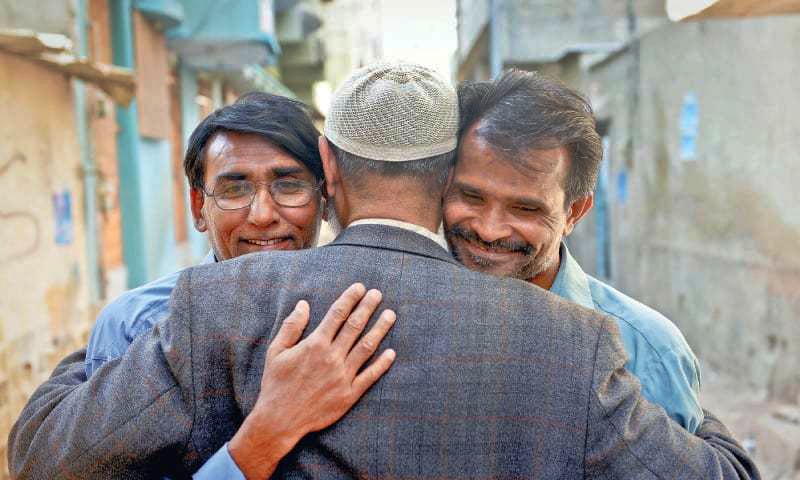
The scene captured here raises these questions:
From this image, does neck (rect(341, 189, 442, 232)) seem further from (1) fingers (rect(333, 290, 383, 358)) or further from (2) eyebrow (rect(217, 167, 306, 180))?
(2) eyebrow (rect(217, 167, 306, 180))

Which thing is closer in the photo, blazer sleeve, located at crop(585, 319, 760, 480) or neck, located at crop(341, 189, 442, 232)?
blazer sleeve, located at crop(585, 319, 760, 480)

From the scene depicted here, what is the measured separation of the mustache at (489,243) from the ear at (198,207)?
85 centimetres

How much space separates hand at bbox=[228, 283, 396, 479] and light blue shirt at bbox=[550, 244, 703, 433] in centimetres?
76

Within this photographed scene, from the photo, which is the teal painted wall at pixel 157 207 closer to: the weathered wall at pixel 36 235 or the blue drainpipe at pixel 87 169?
the blue drainpipe at pixel 87 169

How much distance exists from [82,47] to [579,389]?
21.1 ft

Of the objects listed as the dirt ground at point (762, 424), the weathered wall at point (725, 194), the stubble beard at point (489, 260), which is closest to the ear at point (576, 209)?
the stubble beard at point (489, 260)

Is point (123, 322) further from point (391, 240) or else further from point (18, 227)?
point (18, 227)

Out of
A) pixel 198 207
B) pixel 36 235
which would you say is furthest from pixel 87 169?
pixel 198 207

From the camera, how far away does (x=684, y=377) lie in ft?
6.11

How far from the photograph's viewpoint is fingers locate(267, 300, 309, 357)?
1.47 m

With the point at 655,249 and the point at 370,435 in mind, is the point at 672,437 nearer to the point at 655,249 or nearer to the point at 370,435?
the point at 370,435

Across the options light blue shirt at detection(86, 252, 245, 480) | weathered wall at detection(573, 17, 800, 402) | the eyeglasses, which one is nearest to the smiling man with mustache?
the eyeglasses

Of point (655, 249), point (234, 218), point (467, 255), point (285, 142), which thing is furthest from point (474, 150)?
point (655, 249)

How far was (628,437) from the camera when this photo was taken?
1.43 meters
